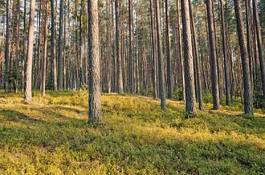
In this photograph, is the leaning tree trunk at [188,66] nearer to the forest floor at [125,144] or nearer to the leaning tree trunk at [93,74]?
the forest floor at [125,144]

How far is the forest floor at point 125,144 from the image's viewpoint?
10.2 m

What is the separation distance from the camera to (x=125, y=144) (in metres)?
12.3

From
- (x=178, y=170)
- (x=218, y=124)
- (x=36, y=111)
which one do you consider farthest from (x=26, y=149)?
(x=218, y=124)

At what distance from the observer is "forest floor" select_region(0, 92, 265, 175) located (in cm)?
1016

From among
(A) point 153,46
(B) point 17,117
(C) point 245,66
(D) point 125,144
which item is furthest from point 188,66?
(B) point 17,117

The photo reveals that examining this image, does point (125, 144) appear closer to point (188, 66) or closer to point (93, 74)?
point (93, 74)

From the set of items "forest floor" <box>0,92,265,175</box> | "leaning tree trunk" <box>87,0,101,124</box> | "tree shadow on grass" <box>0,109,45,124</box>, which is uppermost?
"leaning tree trunk" <box>87,0,101,124</box>

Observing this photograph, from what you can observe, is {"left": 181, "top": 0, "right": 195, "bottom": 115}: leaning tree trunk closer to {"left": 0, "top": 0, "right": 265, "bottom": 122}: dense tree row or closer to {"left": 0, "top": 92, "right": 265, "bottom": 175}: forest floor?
{"left": 0, "top": 0, "right": 265, "bottom": 122}: dense tree row

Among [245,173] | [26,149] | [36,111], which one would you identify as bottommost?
[245,173]

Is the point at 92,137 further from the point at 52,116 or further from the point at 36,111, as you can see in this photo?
the point at 36,111

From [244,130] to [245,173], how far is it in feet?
22.2

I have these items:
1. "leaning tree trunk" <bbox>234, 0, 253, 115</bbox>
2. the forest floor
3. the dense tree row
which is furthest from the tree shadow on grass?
"leaning tree trunk" <bbox>234, 0, 253, 115</bbox>

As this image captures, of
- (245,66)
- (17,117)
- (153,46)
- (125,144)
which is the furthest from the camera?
(153,46)

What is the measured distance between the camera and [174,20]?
51344 mm
